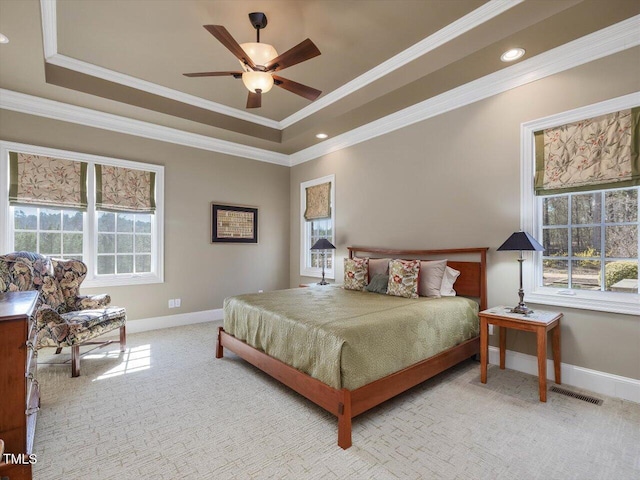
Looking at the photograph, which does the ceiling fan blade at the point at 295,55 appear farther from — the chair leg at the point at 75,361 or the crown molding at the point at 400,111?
the chair leg at the point at 75,361

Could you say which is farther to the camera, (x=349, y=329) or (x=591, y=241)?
(x=591, y=241)

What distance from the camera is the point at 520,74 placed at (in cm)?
307

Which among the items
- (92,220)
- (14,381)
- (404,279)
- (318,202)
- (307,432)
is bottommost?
(307,432)

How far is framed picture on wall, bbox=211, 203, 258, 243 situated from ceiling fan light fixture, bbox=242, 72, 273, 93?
2.75 meters

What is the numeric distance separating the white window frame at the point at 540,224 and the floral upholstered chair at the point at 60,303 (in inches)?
167

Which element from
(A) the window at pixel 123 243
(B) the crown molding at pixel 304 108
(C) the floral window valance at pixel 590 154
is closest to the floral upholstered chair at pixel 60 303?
(A) the window at pixel 123 243

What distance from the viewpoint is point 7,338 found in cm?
157

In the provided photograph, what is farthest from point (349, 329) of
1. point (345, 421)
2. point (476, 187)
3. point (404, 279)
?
point (476, 187)

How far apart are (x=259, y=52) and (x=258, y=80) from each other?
0.85 feet

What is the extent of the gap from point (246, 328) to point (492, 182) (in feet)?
9.59

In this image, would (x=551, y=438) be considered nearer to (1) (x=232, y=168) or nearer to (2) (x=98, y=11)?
(2) (x=98, y=11)

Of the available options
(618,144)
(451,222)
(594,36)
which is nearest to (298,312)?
(451,222)

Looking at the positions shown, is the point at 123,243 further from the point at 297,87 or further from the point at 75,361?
the point at 297,87

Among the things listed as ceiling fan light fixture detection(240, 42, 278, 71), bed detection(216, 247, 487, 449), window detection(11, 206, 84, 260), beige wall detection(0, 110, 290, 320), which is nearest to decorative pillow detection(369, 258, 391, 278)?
bed detection(216, 247, 487, 449)
